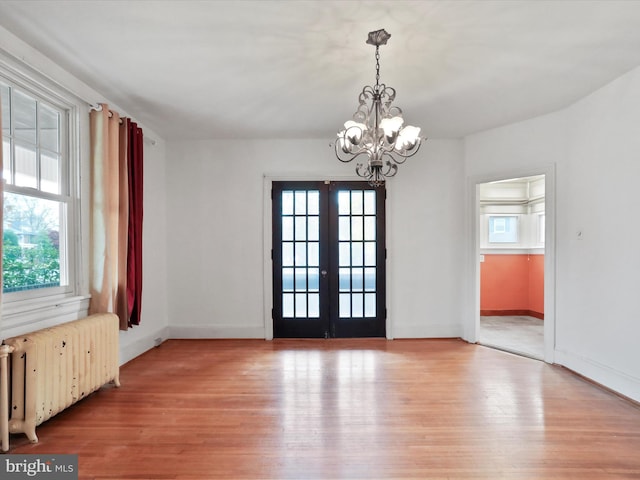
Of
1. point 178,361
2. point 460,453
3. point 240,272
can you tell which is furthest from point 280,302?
point 460,453

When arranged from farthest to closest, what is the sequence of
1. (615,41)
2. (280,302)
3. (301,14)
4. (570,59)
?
(280,302), (570,59), (615,41), (301,14)

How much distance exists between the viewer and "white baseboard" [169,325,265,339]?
4633 mm

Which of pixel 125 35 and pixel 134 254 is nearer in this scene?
pixel 125 35

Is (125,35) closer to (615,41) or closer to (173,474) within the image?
(173,474)

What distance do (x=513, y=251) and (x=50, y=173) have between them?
22.5ft

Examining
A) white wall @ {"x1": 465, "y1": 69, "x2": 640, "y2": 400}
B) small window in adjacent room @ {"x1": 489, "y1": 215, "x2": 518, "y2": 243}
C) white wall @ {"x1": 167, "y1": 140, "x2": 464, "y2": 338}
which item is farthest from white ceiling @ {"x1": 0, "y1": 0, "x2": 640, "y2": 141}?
small window in adjacent room @ {"x1": 489, "y1": 215, "x2": 518, "y2": 243}

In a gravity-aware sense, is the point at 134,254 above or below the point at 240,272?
above

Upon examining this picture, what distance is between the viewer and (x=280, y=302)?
4.64m

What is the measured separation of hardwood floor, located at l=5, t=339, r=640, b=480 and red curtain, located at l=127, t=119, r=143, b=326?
2.56ft

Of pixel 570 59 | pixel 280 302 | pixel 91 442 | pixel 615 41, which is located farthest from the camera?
pixel 280 302

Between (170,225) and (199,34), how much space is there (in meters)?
3.01

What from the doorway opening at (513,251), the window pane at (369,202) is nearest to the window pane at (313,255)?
the window pane at (369,202)

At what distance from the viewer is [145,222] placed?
4.15 metres

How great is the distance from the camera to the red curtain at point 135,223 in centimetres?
352
